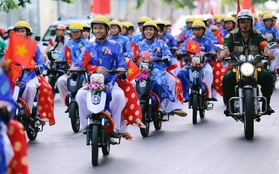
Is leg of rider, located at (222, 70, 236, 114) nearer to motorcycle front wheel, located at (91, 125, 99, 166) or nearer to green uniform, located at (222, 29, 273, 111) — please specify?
green uniform, located at (222, 29, 273, 111)

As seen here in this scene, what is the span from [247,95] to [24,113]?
305cm

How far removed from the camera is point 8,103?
243 inches

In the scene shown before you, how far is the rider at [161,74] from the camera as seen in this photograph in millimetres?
13648

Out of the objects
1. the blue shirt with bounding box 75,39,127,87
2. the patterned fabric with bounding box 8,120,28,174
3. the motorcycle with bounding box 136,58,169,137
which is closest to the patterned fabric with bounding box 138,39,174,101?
the motorcycle with bounding box 136,58,169,137

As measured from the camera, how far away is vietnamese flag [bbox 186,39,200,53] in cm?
1525

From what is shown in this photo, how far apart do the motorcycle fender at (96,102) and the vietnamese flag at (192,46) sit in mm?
5170

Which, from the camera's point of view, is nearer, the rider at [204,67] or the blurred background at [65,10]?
the rider at [204,67]

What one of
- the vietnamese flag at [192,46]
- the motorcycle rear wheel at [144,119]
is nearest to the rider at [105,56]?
the motorcycle rear wheel at [144,119]

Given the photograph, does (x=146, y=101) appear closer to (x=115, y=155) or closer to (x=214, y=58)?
(x=115, y=155)

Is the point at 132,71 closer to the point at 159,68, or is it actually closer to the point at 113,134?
the point at 113,134

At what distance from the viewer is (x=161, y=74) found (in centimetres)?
1378

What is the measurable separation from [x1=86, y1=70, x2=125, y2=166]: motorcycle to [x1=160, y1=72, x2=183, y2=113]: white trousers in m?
3.53

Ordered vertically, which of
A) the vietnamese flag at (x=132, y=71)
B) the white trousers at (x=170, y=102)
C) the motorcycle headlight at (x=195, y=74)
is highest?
the vietnamese flag at (x=132, y=71)

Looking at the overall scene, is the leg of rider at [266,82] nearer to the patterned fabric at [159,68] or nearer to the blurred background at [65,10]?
the patterned fabric at [159,68]
